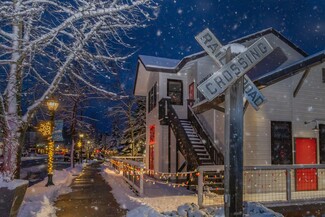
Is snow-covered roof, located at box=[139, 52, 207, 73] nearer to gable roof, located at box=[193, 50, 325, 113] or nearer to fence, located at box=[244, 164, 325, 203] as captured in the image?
gable roof, located at box=[193, 50, 325, 113]

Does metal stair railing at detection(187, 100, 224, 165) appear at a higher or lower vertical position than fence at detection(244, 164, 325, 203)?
higher

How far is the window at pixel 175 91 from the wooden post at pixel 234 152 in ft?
46.4

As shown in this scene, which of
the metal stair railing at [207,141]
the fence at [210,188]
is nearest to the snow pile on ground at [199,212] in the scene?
the fence at [210,188]

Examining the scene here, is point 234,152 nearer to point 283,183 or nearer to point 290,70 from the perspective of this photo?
point 283,183

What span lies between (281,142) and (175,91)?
7916 mm

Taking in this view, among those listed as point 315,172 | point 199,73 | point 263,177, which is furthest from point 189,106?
point 315,172

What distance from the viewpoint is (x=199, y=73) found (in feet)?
59.3

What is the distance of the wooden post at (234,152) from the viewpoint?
5.09 m

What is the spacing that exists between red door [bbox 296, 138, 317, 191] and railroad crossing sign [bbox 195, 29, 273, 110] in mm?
9753

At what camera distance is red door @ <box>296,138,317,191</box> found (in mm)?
13359

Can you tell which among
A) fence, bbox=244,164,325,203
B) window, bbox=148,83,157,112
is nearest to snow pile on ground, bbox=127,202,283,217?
fence, bbox=244,164,325,203

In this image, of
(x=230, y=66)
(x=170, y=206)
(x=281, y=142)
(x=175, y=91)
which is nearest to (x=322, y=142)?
(x=281, y=142)

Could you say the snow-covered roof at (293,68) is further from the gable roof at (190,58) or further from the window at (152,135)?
the window at (152,135)

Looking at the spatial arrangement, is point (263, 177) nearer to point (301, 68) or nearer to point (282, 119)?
point (282, 119)
